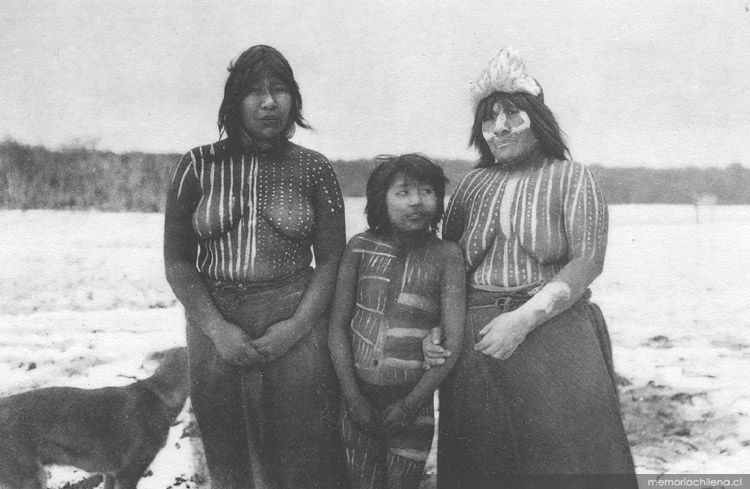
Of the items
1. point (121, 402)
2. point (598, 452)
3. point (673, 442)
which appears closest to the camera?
point (598, 452)

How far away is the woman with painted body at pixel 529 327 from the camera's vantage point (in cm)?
207

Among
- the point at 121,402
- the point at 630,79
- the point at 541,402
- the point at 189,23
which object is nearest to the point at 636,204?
the point at 630,79

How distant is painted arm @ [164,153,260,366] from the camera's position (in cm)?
211

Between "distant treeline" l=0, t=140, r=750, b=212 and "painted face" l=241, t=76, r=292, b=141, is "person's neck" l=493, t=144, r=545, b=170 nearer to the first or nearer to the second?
"distant treeline" l=0, t=140, r=750, b=212

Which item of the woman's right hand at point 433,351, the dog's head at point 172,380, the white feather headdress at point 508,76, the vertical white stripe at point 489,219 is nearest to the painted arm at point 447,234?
the woman's right hand at point 433,351

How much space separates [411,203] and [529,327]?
510 millimetres

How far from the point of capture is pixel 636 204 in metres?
2.81

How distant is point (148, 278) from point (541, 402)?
1.55 m

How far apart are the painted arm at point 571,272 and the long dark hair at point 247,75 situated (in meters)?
0.93

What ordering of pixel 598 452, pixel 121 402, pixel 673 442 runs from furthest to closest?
pixel 673 442, pixel 121 402, pixel 598 452

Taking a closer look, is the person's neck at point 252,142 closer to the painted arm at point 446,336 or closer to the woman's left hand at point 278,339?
the woman's left hand at point 278,339

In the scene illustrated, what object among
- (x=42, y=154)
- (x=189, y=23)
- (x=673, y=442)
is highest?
(x=189, y=23)

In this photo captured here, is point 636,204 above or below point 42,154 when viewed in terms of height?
below

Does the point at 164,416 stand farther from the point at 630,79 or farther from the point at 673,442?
the point at 630,79
